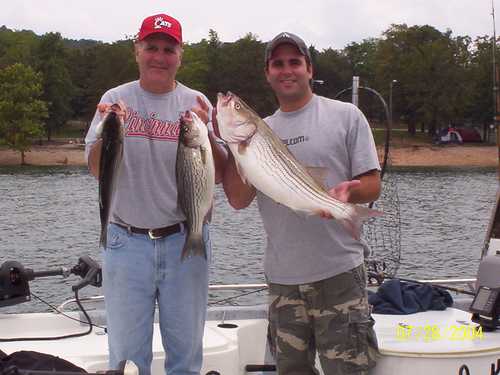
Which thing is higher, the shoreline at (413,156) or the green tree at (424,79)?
the green tree at (424,79)

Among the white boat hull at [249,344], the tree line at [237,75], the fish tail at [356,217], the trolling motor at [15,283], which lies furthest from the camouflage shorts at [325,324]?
the tree line at [237,75]

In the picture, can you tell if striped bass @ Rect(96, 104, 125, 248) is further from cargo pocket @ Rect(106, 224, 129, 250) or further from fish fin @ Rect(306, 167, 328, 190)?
fish fin @ Rect(306, 167, 328, 190)

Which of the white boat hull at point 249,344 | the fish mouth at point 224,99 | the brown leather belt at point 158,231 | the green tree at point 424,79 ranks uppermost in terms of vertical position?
the green tree at point 424,79

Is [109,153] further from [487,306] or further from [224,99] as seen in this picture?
[487,306]

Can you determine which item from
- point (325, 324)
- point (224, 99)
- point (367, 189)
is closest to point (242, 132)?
point (224, 99)

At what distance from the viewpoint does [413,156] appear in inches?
2176

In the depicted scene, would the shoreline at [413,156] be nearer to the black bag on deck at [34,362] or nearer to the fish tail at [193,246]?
the fish tail at [193,246]

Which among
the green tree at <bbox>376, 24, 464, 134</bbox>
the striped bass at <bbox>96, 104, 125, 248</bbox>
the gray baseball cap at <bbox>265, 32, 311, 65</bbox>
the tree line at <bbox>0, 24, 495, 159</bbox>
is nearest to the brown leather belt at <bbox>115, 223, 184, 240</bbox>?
the striped bass at <bbox>96, 104, 125, 248</bbox>

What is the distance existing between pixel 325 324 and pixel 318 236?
444 millimetres

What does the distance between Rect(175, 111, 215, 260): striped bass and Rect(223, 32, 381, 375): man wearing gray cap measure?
244mm

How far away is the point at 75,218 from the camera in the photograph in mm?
25531

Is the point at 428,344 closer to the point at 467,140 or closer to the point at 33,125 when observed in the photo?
the point at 33,125

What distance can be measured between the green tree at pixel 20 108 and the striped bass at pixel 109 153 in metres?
58.1

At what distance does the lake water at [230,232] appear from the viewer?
16391 mm
